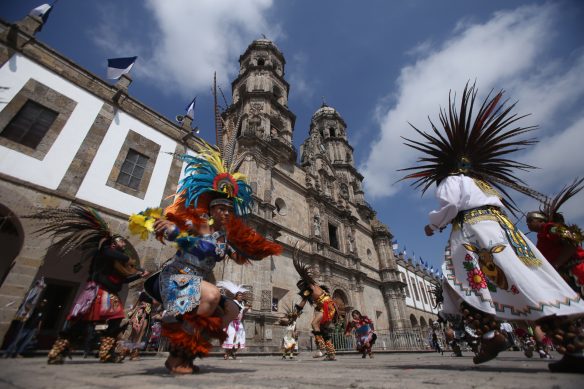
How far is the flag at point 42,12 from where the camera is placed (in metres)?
8.42

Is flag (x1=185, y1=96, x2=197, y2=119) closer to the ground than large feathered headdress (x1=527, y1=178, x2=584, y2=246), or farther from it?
farther from it

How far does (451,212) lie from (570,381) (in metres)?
1.54

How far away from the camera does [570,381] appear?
1.29 metres

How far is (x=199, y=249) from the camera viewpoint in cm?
255

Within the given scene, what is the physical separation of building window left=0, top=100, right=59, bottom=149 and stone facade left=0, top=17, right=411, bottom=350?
0.35m

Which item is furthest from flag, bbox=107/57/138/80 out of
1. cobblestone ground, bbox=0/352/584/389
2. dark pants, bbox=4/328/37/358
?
cobblestone ground, bbox=0/352/584/389

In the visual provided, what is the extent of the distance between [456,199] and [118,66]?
12.2 metres

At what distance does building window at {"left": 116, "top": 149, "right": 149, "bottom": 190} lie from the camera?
29.1ft

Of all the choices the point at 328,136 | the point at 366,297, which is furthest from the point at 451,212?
the point at 328,136

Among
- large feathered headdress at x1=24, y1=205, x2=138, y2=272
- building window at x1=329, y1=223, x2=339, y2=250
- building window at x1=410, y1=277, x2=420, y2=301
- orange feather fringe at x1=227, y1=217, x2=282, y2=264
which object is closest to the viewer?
orange feather fringe at x1=227, y1=217, x2=282, y2=264

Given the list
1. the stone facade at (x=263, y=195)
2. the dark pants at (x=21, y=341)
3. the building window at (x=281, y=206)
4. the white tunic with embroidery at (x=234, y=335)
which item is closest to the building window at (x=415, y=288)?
the stone facade at (x=263, y=195)

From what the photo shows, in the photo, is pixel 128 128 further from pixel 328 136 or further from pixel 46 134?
pixel 328 136

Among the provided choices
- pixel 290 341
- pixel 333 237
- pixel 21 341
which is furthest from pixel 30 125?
pixel 333 237

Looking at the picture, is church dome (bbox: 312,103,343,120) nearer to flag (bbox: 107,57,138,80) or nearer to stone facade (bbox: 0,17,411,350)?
stone facade (bbox: 0,17,411,350)
